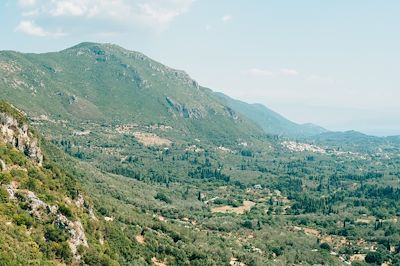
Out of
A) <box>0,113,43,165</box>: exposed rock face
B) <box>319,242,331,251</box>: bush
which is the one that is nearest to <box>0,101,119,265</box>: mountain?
<box>0,113,43,165</box>: exposed rock face

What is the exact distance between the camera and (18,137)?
94.4 m

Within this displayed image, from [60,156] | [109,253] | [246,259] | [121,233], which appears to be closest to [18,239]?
[109,253]

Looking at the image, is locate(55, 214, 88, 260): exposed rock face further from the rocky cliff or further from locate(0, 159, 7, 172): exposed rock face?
the rocky cliff

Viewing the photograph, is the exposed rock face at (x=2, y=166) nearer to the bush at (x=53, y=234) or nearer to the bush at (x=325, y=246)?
the bush at (x=53, y=234)

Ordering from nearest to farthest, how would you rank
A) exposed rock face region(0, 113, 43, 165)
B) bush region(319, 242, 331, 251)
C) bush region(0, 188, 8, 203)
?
bush region(0, 188, 8, 203) → exposed rock face region(0, 113, 43, 165) → bush region(319, 242, 331, 251)

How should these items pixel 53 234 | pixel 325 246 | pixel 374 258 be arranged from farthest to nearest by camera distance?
pixel 325 246
pixel 374 258
pixel 53 234

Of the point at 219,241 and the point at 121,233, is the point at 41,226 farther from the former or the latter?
the point at 219,241

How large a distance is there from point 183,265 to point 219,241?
4012 cm

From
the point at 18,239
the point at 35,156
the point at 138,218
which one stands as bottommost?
the point at 138,218

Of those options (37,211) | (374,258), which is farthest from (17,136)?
(374,258)

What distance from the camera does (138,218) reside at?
414 feet

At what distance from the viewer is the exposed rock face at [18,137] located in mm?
92125

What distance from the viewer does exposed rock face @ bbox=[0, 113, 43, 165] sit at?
3627 inches

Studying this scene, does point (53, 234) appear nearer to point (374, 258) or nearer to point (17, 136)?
point (17, 136)
